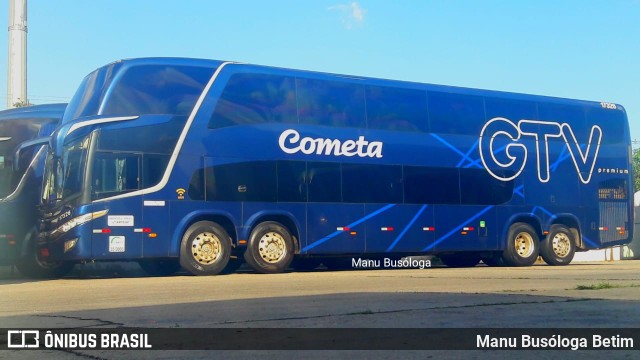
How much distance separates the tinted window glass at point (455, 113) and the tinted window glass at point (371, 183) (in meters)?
1.70

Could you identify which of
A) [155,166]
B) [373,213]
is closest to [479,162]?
[373,213]

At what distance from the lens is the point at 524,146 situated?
21906mm

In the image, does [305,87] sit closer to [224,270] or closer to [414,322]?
[224,270]

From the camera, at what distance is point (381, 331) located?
7.43 metres

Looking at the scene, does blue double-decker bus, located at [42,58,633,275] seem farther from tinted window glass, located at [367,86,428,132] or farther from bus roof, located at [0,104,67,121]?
bus roof, located at [0,104,67,121]

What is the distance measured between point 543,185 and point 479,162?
86.3 inches

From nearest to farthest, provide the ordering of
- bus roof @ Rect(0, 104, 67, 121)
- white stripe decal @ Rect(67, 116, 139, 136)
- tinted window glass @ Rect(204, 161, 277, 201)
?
white stripe decal @ Rect(67, 116, 139, 136), tinted window glass @ Rect(204, 161, 277, 201), bus roof @ Rect(0, 104, 67, 121)

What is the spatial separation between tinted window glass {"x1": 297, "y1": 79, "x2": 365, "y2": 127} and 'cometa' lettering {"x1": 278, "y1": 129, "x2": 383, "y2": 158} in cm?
42

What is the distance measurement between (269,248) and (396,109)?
4.75m

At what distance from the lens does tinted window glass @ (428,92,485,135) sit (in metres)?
20.4

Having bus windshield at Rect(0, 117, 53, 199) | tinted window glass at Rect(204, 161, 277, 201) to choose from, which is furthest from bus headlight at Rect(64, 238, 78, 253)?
bus windshield at Rect(0, 117, 53, 199)

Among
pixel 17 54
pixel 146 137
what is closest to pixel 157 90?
pixel 146 137

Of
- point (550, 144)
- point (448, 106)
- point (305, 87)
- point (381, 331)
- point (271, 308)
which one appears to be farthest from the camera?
point (550, 144)

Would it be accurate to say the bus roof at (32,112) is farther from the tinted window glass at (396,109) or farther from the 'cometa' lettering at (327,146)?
the tinted window glass at (396,109)
